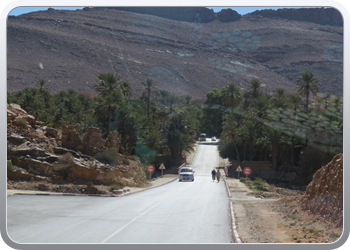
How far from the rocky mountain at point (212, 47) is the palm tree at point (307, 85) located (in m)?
0.20

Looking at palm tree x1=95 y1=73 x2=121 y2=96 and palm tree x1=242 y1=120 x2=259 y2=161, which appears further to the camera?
palm tree x1=95 y1=73 x2=121 y2=96

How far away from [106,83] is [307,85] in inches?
482

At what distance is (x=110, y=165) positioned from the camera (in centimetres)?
1574

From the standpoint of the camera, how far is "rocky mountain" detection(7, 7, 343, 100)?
28.5ft

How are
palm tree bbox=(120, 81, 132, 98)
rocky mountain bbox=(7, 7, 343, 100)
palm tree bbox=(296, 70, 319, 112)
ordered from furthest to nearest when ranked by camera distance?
palm tree bbox=(120, 81, 132, 98)
palm tree bbox=(296, 70, 319, 112)
rocky mountain bbox=(7, 7, 343, 100)

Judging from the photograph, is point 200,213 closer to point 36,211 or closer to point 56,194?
point 36,211

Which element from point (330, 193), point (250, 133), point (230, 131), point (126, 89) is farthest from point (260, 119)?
point (126, 89)

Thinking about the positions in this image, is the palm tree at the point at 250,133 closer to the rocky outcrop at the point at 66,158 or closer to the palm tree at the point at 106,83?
the rocky outcrop at the point at 66,158

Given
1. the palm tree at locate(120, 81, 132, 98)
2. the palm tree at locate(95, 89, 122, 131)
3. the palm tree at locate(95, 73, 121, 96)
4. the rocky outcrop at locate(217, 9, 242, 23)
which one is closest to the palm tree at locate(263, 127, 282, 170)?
the rocky outcrop at locate(217, 9, 242, 23)

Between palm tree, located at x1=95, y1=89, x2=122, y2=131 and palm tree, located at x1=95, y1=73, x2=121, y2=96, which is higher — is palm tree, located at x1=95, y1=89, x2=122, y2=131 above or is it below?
below

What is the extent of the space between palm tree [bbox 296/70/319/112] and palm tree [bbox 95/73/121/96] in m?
11.5

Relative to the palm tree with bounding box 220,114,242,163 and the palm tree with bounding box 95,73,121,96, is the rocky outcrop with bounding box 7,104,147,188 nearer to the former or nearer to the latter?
the palm tree with bounding box 95,73,121,96

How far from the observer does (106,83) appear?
22719 mm

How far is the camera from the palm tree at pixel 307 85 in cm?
1262
